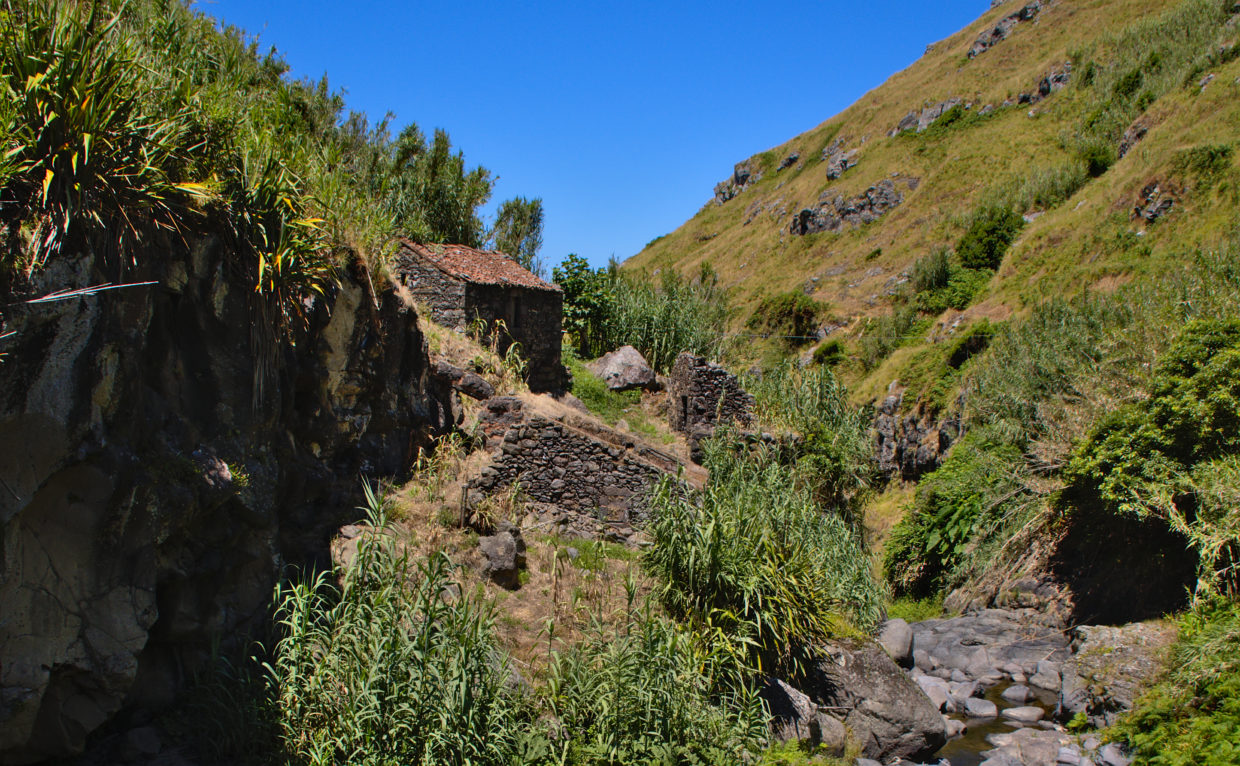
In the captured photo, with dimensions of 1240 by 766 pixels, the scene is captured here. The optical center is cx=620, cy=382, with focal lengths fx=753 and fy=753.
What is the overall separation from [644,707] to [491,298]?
11.2 metres

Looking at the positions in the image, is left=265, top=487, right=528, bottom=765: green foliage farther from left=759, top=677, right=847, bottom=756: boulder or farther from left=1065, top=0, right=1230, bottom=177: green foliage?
left=1065, top=0, right=1230, bottom=177: green foliage

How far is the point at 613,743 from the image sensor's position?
6430 millimetres

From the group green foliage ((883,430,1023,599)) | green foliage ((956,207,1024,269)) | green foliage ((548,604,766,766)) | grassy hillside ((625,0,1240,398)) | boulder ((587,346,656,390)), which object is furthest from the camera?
green foliage ((956,207,1024,269))

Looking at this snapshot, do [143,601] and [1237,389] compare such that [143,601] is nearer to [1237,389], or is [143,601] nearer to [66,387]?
[66,387]

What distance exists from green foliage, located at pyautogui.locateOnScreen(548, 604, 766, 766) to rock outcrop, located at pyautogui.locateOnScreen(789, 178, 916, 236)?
4276cm

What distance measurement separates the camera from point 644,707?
21.7ft

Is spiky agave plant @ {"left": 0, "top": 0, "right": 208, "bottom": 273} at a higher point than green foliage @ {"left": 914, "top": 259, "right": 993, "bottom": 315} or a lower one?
Result: lower

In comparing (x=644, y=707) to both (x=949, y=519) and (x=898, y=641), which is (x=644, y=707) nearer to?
(x=898, y=641)

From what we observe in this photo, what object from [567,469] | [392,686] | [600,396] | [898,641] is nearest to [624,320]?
[600,396]

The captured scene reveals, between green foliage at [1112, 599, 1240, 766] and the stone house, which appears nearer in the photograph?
green foliage at [1112, 599, 1240, 766]

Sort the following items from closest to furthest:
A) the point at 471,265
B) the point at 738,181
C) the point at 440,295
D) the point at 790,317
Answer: the point at 440,295, the point at 471,265, the point at 790,317, the point at 738,181

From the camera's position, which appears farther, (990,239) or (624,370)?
(990,239)

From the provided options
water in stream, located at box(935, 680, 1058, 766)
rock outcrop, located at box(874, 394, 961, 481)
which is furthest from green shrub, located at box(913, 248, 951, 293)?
water in stream, located at box(935, 680, 1058, 766)

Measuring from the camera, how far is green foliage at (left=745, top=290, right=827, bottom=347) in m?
36.3
